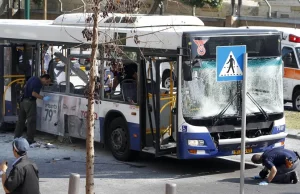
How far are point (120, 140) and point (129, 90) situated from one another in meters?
1.05

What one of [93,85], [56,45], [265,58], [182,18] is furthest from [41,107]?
[93,85]

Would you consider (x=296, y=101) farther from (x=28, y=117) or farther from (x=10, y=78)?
(x=28, y=117)

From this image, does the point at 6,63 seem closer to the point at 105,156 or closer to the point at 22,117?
the point at 22,117

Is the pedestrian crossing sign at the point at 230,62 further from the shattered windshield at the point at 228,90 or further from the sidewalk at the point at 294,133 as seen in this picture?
the sidewalk at the point at 294,133

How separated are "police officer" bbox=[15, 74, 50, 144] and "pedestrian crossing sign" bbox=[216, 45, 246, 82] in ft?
23.2

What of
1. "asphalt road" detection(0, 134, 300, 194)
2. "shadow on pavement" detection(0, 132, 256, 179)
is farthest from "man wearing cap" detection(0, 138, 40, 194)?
"shadow on pavement" detection(0, 132, 256, 179)

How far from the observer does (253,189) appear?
12258mm

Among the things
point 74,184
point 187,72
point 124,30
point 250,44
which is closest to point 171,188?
point 74,184

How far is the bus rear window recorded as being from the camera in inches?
508

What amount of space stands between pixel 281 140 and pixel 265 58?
5.28 ft

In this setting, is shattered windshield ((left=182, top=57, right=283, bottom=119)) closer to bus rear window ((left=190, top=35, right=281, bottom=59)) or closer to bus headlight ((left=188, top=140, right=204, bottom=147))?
bus rear window ((left=190, top=35, right=281, bottom=59))

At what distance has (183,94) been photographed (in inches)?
506

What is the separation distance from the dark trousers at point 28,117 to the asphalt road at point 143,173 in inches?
18.7

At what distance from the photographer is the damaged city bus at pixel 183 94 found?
1284cm
